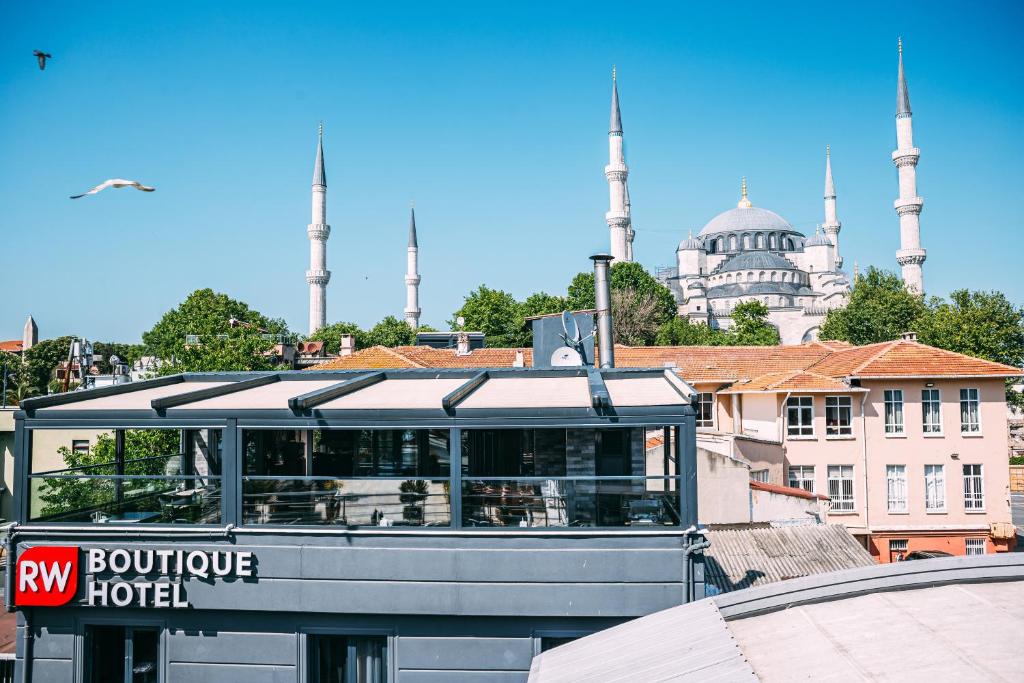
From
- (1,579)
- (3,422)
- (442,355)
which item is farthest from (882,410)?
(3,422)

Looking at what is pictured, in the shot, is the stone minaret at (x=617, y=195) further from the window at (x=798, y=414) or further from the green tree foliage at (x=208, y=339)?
the window at (x=798, y=414)

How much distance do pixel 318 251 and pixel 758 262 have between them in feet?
167

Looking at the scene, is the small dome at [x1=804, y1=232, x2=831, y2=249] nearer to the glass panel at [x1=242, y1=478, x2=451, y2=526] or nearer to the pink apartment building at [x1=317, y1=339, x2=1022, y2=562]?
the pink apartment building at [x1=317, y1=339, x2=1022, y2=562]

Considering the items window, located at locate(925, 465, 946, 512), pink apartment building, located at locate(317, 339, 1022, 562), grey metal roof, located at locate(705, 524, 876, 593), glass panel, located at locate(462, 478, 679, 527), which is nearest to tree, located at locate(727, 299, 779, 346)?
pink apartment building, located at locate(317, 339, 1022, 562)

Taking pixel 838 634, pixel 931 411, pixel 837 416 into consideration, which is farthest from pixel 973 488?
pixel 838 634

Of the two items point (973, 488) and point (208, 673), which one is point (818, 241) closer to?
point (973, 488)

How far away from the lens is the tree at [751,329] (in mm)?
57406

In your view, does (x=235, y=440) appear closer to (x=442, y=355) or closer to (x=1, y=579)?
(x=1, y=579)

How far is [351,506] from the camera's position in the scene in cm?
814

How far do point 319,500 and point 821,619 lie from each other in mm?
5282

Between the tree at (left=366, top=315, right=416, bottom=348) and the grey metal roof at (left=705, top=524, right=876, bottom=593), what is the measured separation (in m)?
50.7

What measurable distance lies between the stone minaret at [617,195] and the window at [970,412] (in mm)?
42458

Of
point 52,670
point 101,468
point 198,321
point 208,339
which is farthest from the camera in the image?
point 198,321

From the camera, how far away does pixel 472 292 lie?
53719 millimetres
